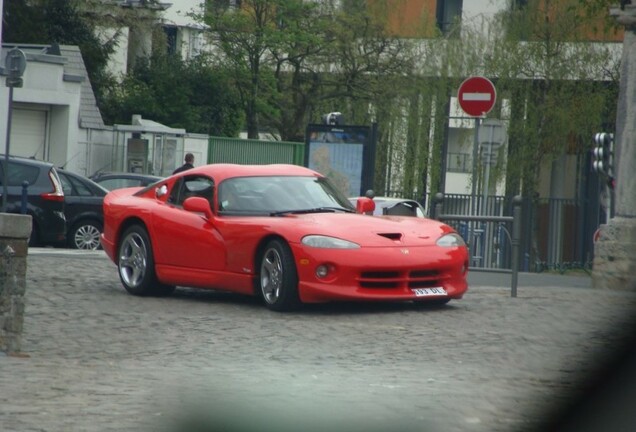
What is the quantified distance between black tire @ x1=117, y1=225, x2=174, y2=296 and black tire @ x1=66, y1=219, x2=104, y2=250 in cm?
1013

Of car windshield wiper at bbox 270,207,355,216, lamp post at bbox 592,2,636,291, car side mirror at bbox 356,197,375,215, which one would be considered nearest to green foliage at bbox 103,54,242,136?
lamp post at bbox 592,2,636,291

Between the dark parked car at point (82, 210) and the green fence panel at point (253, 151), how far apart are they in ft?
63.4

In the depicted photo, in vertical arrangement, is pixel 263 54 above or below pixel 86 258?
above

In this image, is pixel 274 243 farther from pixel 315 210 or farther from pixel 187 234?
pixel 187 234

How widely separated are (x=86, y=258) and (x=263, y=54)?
2884cm

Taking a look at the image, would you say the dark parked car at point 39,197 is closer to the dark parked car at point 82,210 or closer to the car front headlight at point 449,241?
the dark parked car at point 82,210

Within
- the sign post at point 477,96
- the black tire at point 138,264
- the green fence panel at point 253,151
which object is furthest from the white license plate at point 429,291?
the green fence panel at point 253,151

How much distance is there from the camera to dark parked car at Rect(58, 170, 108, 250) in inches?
993

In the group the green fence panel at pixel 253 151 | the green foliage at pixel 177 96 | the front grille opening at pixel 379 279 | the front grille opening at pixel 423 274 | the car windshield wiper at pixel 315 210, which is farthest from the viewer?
the green foliage at pixel 177 96

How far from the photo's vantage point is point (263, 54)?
160 ft

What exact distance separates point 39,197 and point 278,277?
10733 millimetres

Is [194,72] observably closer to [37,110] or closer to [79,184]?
[37,110]

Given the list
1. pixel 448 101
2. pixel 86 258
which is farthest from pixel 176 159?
pixel 86 258

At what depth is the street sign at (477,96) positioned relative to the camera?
64.2 ft
